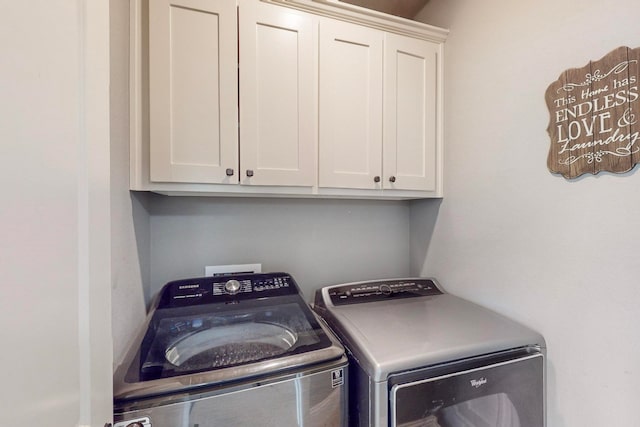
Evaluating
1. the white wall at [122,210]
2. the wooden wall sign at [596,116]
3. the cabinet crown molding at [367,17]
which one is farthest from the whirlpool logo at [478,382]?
the cabinet crown molding at [367,17]

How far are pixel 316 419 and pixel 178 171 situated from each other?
97 cm

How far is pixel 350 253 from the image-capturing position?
168cm

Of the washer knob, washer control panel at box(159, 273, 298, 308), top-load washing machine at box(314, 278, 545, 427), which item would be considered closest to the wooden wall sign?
top-load washing machine at box(314, 278, 545, 427)

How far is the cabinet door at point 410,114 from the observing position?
1364mm

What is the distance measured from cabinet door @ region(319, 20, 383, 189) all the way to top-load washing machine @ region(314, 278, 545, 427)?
658 mm

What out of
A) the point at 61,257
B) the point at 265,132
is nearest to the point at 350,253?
the point at 265,132

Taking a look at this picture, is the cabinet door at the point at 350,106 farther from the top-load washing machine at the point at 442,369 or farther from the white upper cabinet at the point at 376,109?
the top-load washing machine at the point at 442,369

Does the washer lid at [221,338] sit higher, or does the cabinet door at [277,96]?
the cabinet door at [277,96]

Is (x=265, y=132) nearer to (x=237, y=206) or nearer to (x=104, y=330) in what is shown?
(x=237, y=206)

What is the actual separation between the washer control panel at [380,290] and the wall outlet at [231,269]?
1.38 ft

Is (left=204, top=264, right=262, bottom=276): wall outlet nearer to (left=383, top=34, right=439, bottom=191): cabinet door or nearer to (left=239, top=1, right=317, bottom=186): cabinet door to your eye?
(left=239, top=1, right=317, bottom=186): cabinet door

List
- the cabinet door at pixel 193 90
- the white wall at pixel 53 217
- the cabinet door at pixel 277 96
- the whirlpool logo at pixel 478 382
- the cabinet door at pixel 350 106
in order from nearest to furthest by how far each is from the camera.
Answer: the white wall at pixel 53 217, the whirlpool logo at pixel 478 382, the cabinet door at pixel 193 90, the cabinet door at pixel 277 96, the cabinet door at pixel 350 106

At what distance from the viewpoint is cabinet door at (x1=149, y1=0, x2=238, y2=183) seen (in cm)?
104

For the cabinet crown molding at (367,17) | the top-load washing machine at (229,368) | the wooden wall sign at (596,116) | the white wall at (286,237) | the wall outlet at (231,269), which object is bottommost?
the top-load washing machine at (229,368)
